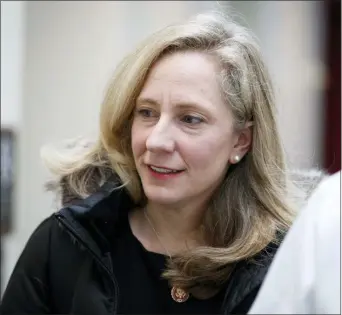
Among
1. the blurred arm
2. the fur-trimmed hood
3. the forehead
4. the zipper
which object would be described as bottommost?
the blurred arm

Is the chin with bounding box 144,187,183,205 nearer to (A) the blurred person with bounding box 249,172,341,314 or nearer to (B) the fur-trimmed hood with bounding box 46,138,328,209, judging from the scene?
(B) the fur-trimmed hood with bounding box 46,138,328,209

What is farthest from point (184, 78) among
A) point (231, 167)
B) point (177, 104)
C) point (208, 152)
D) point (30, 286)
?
point (30, 286)

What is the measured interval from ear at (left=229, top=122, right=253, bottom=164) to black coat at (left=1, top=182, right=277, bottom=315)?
21 cm

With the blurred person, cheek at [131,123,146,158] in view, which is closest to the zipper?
cheek at [131,123,146,158]

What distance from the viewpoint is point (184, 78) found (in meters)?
1.18

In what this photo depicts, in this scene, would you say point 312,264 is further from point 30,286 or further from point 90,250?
point 30,286

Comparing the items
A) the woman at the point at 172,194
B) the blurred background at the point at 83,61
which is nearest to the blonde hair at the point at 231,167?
the woman at the point at 172,194

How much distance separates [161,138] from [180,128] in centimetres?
5

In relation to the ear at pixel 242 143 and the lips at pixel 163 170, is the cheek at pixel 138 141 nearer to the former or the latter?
the lips at pixel 163 170

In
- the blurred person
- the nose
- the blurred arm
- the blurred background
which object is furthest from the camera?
the blurred background

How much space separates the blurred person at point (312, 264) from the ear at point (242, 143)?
0.68m

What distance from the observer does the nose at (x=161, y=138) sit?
1.15 metres

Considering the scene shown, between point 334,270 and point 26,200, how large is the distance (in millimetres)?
2257

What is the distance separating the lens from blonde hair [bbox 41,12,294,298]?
122 cm
